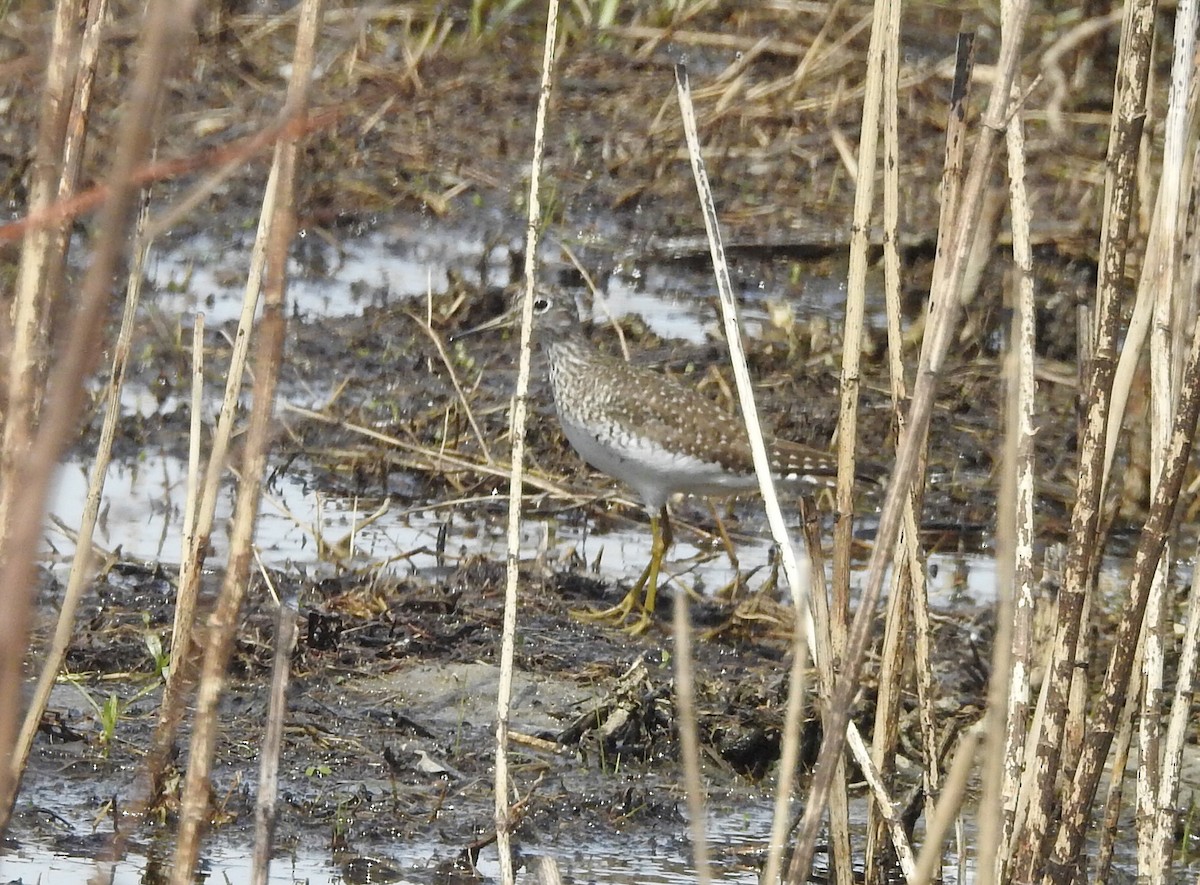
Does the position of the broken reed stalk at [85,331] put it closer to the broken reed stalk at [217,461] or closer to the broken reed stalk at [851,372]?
the broken reed stalk at [217,461]

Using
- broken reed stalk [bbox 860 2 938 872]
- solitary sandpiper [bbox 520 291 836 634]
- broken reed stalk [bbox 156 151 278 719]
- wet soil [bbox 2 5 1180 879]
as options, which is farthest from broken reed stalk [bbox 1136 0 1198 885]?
solitary sandpiper [bbox 520 291 836 634]

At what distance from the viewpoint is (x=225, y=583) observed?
2.23 m

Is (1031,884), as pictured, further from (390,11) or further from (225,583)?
(390,11)

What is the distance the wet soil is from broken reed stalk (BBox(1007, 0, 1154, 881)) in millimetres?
1101

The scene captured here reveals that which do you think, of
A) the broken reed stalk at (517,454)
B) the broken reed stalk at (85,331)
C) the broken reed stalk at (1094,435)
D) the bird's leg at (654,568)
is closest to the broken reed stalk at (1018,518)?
the broken reed stalk at (1094,435)

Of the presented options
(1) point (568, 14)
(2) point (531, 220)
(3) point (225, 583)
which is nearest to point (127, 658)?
(2) point (531, 220)

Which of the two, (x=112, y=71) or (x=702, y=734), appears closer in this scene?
(x=702, y=734)

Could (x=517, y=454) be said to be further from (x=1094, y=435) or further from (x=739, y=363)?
(x=1094, y=435)

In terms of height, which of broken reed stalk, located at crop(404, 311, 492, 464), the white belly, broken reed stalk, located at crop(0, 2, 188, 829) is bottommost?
broken reed stalk, located at crop(0, 2, 188, 829)

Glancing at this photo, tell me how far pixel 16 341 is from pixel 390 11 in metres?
8.40

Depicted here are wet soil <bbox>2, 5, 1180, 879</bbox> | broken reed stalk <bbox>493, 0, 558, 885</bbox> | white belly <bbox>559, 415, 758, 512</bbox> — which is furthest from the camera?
white belly <bbox>559, 415, 758, 512</bbox>

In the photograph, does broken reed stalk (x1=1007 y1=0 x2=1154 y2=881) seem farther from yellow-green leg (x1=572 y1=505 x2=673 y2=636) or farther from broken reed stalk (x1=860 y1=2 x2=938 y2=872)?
yellow-green leg (x1=572 y1=505 x2=673 y2=636)

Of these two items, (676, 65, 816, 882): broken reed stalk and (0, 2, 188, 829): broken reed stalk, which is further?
(676, 65, 816, 882): broken reed stalk

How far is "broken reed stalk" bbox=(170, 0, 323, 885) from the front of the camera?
6.10 ft
